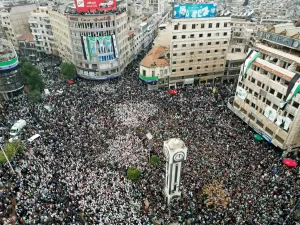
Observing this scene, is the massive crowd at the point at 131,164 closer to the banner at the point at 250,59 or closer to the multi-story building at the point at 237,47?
the banner at the point at 250,59

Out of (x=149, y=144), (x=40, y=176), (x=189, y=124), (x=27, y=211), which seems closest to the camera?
(x=27, y=211)

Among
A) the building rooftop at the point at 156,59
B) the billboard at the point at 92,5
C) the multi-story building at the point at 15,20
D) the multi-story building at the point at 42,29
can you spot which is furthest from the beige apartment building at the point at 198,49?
the multi-story building at the point at 15,20

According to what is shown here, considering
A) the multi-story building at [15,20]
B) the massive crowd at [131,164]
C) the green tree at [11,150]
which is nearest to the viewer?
the massive crowd at [131,164]

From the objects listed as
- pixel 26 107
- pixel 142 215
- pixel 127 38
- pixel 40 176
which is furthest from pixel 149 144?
pixel 127 38

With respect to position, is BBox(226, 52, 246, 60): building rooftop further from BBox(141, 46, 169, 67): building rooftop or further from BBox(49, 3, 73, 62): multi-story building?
BBox(49, 3, 73, 62): multi-story building

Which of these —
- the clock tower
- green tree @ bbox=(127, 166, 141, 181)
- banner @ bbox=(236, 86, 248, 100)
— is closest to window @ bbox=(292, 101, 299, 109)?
banner @ bbox=(236, 86, 248, 100)

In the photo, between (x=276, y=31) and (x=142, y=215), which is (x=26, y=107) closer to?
(x=142, y=215)
